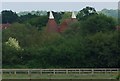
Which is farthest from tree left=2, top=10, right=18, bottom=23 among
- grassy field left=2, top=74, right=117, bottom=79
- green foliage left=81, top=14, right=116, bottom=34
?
grassy field left=2, top=74, right=117, bottom=79

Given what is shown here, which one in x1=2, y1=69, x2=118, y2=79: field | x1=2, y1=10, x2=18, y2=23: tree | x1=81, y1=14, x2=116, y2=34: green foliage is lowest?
x1=2, y1=10, x2=18, y2=23: tree

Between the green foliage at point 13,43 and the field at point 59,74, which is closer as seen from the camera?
the field at point 59,74

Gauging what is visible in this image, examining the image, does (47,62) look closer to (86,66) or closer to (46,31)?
(86,66)

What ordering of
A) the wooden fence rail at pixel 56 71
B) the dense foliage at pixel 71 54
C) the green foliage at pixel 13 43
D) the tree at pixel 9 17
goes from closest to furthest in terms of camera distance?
the wooden fence rail at pixel 56 71, the dense foliage at pixel 71 54, the green foliage at pixel 13 43, the tree at pixel 9 17

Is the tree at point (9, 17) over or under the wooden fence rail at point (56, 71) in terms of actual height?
under

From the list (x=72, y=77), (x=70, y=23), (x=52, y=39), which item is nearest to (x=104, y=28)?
(x=52, y=39)

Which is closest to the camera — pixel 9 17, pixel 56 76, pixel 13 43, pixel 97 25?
pixel 56 76

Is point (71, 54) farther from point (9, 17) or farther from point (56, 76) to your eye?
point (9, 17)

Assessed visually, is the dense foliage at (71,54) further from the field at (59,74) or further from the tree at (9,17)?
the tree at (9,17)

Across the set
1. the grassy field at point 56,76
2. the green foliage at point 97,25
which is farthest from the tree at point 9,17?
the grassy field at point 56,76

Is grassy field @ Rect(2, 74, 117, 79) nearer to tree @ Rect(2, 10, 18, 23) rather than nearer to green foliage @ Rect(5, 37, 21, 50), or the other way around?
green foliage @ Rect(5, 37, 21, 50)

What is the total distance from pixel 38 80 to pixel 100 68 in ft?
17.3

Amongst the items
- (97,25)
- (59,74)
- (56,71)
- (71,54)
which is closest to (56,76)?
(59,74)

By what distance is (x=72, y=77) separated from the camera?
21.0 meters
